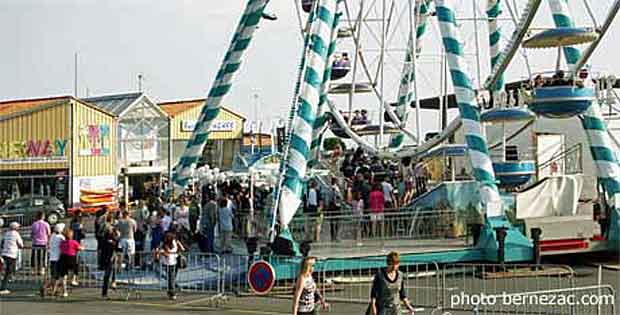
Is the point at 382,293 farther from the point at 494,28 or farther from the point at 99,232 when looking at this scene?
the point at 494,28

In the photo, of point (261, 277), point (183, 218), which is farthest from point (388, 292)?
point (183, 218)

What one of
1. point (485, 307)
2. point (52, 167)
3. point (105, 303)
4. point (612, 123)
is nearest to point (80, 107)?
point (52, 167)

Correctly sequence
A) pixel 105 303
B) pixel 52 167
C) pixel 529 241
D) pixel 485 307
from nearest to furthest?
1. pixel 485 307
2. pixel 105 303
3. pixel 529 241
4. pixel 52 167

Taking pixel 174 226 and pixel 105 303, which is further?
pixel 174 226

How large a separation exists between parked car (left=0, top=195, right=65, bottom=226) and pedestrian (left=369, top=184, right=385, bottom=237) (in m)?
21.6

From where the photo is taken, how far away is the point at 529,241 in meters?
21.8

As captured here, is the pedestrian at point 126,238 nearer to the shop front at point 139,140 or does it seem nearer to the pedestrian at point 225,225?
the pedestrian at point 225,225

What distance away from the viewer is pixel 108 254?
63.2ft

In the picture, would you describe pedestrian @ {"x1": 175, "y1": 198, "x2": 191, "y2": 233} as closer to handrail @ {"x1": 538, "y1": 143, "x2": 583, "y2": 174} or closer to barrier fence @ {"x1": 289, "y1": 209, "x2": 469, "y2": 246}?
barrier fence @ {"x1": 289, "y1": 209, "x2": 469, "y2": 246}

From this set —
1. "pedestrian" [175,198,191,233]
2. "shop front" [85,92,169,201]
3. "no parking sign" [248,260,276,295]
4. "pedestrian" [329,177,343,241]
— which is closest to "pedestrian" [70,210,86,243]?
"pedestrian" [175,198,191,233]

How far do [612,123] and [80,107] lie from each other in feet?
101

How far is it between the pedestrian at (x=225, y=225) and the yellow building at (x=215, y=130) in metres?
46.3

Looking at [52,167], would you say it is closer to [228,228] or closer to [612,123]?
[612,123]

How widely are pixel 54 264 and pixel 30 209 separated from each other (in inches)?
1089
